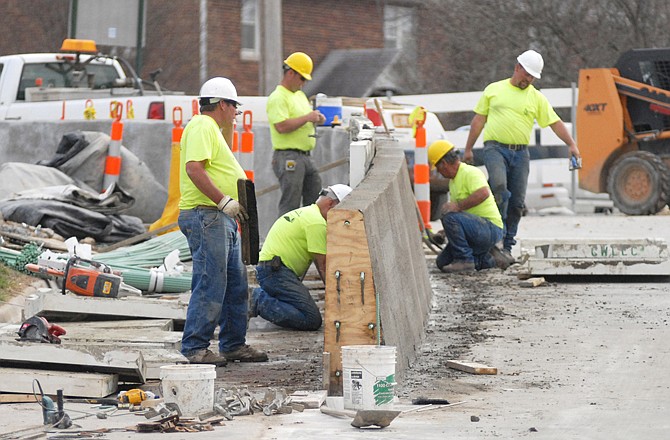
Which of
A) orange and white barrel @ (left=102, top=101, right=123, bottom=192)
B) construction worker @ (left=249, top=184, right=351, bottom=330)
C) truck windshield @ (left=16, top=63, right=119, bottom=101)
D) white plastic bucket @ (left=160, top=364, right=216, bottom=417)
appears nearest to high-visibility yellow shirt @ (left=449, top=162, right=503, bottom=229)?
construction worker @ (left=249, top=184, right=351, bottom=330)

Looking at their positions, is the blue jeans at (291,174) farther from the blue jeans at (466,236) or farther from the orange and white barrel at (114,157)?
the orange and white barrel at (114,157)

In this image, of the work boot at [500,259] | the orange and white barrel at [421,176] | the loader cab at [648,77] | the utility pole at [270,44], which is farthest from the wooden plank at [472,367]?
the loader cab at [648,77]

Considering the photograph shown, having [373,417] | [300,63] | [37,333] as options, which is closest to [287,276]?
[37,333]

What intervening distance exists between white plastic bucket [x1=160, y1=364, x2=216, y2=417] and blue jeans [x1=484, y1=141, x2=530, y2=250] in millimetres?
7542

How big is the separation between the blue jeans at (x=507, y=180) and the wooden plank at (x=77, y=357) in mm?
6960

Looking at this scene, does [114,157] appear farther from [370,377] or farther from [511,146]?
[370,377]

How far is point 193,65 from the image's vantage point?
3225 cm

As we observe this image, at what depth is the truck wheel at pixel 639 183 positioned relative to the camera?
20.6 meters

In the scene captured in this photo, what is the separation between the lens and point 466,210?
13.4m

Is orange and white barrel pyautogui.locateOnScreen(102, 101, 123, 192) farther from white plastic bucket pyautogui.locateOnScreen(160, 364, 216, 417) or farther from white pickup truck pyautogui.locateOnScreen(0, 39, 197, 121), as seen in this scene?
white plastic bucket pyautogui.locateOnScreen(160, 364, 216, 417)

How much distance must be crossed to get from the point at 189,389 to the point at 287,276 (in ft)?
11.6

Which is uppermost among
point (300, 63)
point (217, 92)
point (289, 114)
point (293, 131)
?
point (300, 63)

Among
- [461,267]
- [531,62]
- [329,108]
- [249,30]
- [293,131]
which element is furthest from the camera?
[249,30]

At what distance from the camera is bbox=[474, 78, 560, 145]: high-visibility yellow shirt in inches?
556
